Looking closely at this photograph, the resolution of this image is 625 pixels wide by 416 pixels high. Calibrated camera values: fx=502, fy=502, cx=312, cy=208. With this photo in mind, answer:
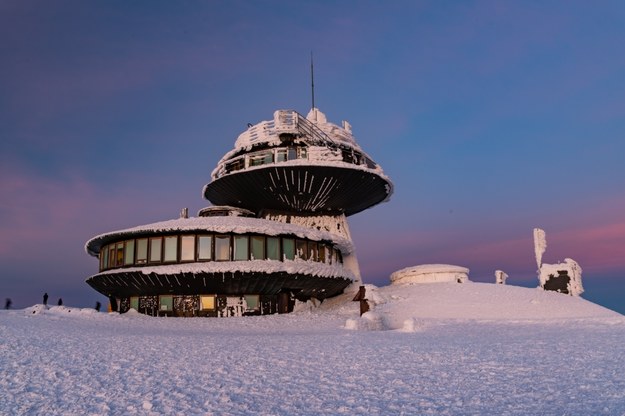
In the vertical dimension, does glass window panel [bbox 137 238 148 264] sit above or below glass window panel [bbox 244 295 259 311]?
above

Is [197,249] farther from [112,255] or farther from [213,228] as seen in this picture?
[112,255]

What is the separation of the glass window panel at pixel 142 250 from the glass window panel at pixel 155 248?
0.42 meters

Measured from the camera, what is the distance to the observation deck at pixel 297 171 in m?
41.0

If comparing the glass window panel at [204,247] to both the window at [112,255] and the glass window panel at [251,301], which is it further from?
the window at [112,255]

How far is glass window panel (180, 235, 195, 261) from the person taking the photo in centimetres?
3109

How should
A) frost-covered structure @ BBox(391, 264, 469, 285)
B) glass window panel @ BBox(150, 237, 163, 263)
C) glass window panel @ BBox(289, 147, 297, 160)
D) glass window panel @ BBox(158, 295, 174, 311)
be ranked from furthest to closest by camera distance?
frost-covered structure @ BBox(391, 264, 469, 285) < glass window panel @ BBox(289, 147, 297, 160) < glass window panel @ BBox(150, 237, 163, 263) < glass window panel @ BBox(158, 295, 174, 311)

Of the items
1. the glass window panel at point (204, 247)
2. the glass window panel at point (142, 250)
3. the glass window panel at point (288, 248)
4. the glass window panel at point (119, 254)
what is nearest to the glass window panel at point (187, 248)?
the glass window panel at point (204, 247)

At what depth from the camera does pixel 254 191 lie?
44.0 meters

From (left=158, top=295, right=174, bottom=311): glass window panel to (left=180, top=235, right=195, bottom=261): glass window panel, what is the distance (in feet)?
8.86

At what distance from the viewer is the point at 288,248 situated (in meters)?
33.7

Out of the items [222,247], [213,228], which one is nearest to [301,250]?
[222,247]

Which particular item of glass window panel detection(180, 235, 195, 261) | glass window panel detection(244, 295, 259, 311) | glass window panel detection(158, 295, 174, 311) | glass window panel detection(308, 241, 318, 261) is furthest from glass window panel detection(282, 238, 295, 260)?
glass window panel detection(158, 295, 174, 311)

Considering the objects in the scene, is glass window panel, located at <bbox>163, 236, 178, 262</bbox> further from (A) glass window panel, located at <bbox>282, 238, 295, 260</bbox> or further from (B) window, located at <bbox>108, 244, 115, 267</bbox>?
(A) glass window panel, located at <bbox>282, 238, 295, 260</bbox>

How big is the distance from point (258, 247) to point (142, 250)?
736 centimetres
